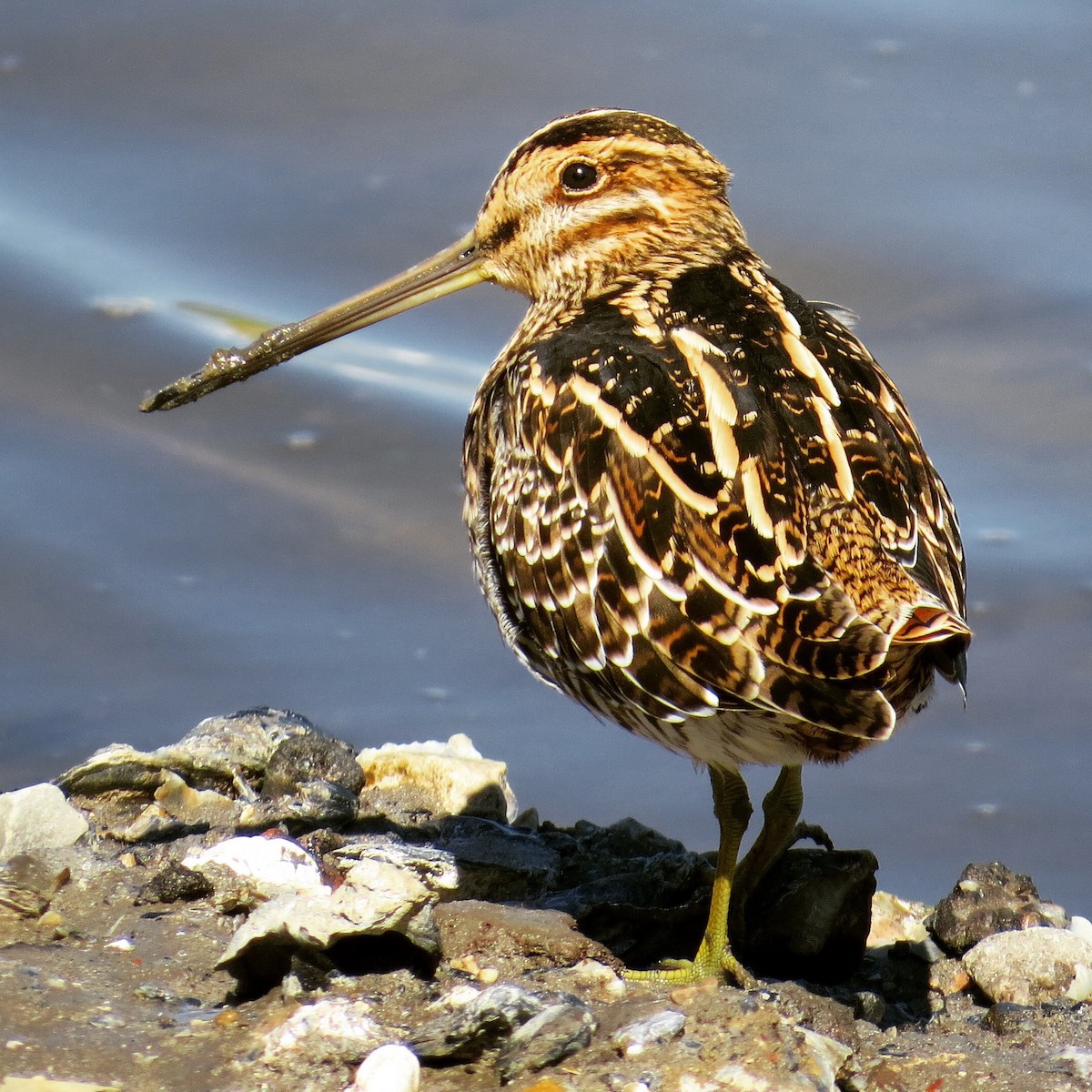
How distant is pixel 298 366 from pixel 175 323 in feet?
1.94

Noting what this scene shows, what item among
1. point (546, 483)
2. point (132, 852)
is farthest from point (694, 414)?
point (132, 852)

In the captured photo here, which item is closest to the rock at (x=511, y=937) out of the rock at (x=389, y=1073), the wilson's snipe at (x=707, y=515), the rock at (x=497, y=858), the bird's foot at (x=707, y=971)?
the bird's foot at (x=707, y=971)

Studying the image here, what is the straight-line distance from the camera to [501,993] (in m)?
4.08

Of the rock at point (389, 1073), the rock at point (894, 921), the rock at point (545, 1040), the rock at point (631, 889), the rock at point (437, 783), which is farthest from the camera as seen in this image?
the rock at point (437, 783)

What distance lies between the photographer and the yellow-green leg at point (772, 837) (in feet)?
17.2

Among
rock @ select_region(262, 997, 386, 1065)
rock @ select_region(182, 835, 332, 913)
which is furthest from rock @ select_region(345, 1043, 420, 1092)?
rock @ select_region(182, 835, 332, 913)

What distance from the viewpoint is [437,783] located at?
5.90m

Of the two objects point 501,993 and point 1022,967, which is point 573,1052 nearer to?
point 501,993

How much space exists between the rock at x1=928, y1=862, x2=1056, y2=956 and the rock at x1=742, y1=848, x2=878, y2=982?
10.6 inches

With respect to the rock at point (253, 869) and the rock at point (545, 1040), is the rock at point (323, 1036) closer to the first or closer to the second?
the rock at point (545, 1040)

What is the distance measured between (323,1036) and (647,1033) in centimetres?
66

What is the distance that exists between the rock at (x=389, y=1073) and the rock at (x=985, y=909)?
1.82 meters

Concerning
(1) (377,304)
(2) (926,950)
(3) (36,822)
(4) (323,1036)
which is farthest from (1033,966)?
(1) (377,304)

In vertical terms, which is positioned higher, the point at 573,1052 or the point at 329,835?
the point at 329,835
